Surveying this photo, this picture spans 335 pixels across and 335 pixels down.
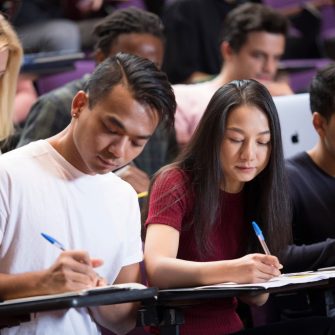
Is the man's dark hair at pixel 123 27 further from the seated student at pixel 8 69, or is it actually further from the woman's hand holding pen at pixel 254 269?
the woman's hand holding pen at pixel 254 269

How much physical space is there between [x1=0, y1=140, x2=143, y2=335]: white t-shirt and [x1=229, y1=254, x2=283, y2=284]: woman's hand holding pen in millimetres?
235

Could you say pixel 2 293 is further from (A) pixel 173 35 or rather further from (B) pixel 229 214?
(A) pixel 173 35

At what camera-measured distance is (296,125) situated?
10.8 ft

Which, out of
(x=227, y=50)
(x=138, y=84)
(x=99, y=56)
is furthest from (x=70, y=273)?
(x=227, y=50)

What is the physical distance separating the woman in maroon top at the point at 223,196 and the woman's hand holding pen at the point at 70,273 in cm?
39

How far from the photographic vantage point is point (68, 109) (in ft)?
10.8

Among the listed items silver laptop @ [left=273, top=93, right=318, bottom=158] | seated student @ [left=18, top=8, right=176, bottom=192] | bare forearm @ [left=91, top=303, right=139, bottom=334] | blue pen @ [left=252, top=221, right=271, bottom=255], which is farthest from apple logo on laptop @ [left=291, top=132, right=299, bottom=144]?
bare forearm @ [left=91, top=303, right=139, bottom=334]

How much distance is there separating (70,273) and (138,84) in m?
0.48

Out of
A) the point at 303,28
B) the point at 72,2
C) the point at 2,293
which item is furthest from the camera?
the point at 303,28

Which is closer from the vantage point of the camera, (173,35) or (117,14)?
(117,14)

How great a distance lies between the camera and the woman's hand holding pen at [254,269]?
7.48ft

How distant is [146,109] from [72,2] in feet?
8.41

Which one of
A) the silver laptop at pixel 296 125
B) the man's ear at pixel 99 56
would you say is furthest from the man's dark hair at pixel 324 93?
the man's ear at pixel 99 56

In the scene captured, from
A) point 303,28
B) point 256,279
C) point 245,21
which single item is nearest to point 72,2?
point 245,21
